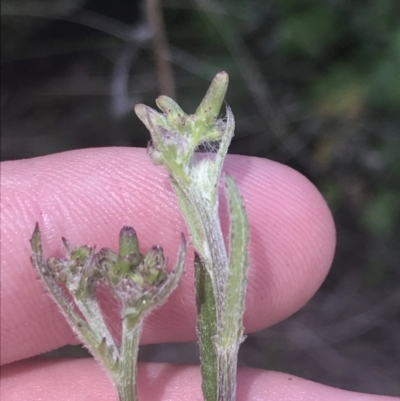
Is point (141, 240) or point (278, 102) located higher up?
point (278, 102)

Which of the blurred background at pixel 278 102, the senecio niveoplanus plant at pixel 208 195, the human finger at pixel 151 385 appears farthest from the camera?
the blurred background at pixel 278 102

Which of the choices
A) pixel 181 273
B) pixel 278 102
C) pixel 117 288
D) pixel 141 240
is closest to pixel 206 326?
pixel 181 273

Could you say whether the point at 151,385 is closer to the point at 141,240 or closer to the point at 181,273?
the point at 141,240

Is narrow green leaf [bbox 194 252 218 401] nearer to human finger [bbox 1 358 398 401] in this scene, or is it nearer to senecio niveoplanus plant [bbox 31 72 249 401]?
senecio niveoplanus plant [bbox 31 72 249 401]

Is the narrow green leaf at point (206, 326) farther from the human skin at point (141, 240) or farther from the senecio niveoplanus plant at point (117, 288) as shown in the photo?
the human skin at point (141, 240)

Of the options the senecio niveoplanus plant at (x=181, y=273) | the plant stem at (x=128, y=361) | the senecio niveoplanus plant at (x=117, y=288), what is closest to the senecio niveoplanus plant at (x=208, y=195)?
the senecio niveoplanus plant at (x=181, y=273)

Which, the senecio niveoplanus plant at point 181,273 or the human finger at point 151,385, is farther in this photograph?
the human finger at point 151,385
